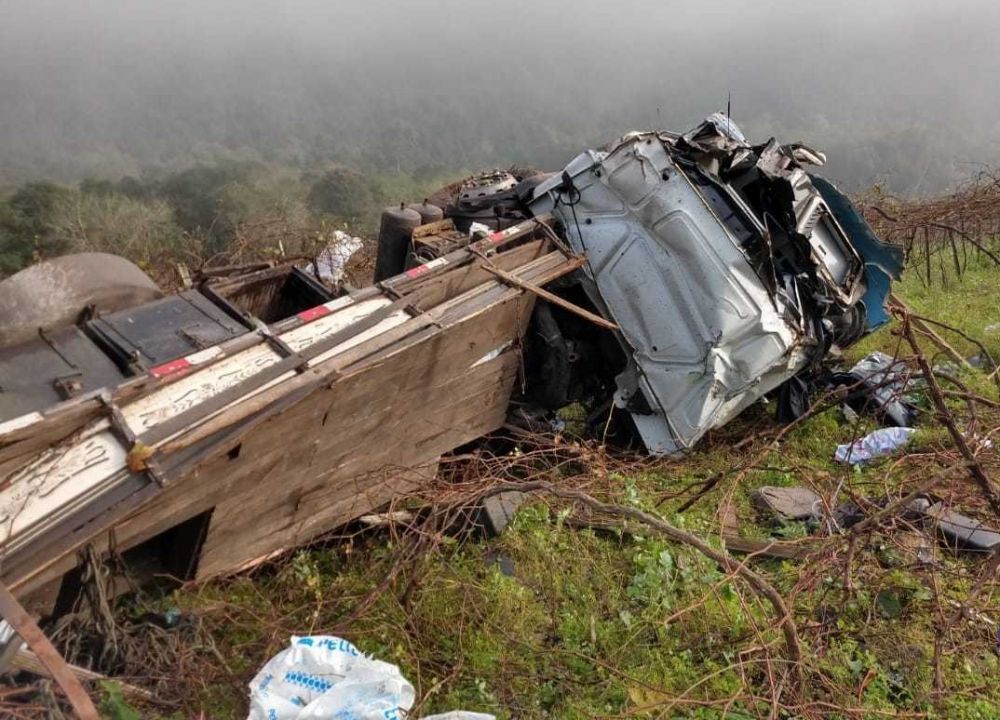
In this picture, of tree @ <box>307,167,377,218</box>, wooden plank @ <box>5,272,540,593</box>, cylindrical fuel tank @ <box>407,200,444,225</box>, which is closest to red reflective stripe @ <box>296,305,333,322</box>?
wooden plank @ <box>5,272,540,593</box>

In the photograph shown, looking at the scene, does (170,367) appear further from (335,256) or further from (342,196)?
(342,196)

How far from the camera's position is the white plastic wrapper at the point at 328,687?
8.36 feet

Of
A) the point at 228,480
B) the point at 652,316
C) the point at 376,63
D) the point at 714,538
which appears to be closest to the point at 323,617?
the point at 228,480

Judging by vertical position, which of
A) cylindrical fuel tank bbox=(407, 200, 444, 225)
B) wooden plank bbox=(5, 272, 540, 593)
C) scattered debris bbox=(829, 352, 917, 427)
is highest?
cylindrical fuel tank bbox=(407, 200, 444, 225)

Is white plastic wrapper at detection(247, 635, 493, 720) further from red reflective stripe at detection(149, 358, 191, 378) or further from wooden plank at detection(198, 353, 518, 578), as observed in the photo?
red reflective stripe at detection(149, 358, 191, 378)

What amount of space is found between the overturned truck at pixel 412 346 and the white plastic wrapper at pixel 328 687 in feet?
2.87

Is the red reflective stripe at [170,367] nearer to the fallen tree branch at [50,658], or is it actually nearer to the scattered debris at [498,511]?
the fallen tree branch at [50,658]

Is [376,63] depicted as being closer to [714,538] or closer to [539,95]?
[539,95]

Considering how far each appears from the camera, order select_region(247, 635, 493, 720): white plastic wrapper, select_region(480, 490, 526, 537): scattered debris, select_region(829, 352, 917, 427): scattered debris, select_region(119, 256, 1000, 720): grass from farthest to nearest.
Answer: select_region(829, 352, 917, 427): scattered debris → select_region(480, 490, 526, 537): scattered debris → select_region(119, 256, 1000, 720): grass → select_region(247, 635, 493, 720): white plastic wrapper

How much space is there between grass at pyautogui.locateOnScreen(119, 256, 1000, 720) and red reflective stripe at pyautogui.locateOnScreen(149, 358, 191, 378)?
107cm

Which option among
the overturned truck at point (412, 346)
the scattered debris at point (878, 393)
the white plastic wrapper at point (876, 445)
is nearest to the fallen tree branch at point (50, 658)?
the overturned truck at point (412, 346)

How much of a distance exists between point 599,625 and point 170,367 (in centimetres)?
231

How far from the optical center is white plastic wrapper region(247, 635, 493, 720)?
8.36 feet

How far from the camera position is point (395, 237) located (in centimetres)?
618
